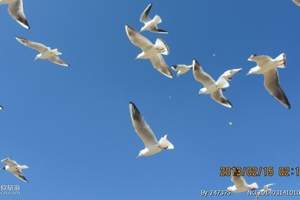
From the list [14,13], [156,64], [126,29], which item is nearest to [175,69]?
[156,64]

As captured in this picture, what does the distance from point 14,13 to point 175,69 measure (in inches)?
198

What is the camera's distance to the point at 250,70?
1780cm

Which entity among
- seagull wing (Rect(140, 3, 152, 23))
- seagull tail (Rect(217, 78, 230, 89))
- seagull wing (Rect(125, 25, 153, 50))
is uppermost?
seagull wing (Rect(140, 3, 152, 23))

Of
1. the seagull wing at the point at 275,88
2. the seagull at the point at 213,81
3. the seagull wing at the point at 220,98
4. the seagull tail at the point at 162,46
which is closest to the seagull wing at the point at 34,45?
the seagull tail at the point at 162,46

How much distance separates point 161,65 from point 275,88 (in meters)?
3.14

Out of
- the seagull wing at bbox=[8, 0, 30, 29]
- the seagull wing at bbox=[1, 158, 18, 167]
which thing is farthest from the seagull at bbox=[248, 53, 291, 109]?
the seagull wing at bbox=[1, 158, 18, 167]

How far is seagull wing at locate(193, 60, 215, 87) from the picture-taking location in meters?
19.4

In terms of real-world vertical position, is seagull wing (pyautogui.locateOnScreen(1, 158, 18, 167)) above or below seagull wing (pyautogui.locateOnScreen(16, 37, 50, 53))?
below

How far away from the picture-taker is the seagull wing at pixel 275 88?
706 inches

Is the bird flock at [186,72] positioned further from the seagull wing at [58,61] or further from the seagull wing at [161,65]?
the seagull wing at [58,61]

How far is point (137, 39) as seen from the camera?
18.4 m

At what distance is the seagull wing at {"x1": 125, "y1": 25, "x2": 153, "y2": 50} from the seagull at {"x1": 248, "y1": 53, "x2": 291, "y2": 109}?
101 inches

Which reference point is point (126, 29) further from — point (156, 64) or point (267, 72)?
point (267, 72)

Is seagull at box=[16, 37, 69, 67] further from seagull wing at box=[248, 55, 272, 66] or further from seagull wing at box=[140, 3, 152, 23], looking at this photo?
seagull wing at box=[248, 55, 272, 66]
